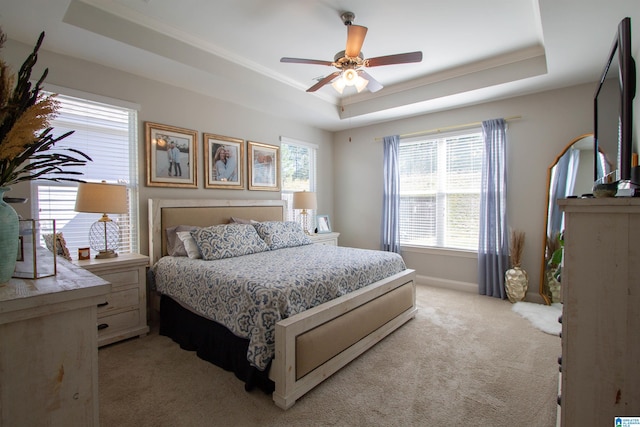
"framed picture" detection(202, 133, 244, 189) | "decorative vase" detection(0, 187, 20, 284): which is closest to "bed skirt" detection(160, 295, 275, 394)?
"decorative vase" detection(0, 187, 20, 284)

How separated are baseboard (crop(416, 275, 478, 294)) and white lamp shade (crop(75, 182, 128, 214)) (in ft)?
13.2

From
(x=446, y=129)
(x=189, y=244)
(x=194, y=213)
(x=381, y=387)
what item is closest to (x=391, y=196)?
(x=446, y=129)

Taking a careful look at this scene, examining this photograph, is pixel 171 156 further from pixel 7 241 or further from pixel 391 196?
pixel 391 196

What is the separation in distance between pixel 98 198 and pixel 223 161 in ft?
5.21

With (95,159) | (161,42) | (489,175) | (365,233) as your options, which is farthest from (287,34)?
(365,233)

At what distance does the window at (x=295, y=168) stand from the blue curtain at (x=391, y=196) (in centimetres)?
124

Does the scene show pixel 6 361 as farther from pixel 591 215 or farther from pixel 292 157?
pixel 292 157

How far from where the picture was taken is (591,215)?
3.91 feet

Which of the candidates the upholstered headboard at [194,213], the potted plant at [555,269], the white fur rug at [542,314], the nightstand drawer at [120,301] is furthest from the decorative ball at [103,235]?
the potted plant at [555,269]

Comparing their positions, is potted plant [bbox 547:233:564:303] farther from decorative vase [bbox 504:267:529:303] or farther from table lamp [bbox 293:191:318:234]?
table lamp [bbox 293:191:318:234]

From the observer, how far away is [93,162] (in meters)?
2.92

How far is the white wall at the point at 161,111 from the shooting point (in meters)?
2.65

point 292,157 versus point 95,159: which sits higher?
point 292,157

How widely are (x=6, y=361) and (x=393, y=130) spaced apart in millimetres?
4899
